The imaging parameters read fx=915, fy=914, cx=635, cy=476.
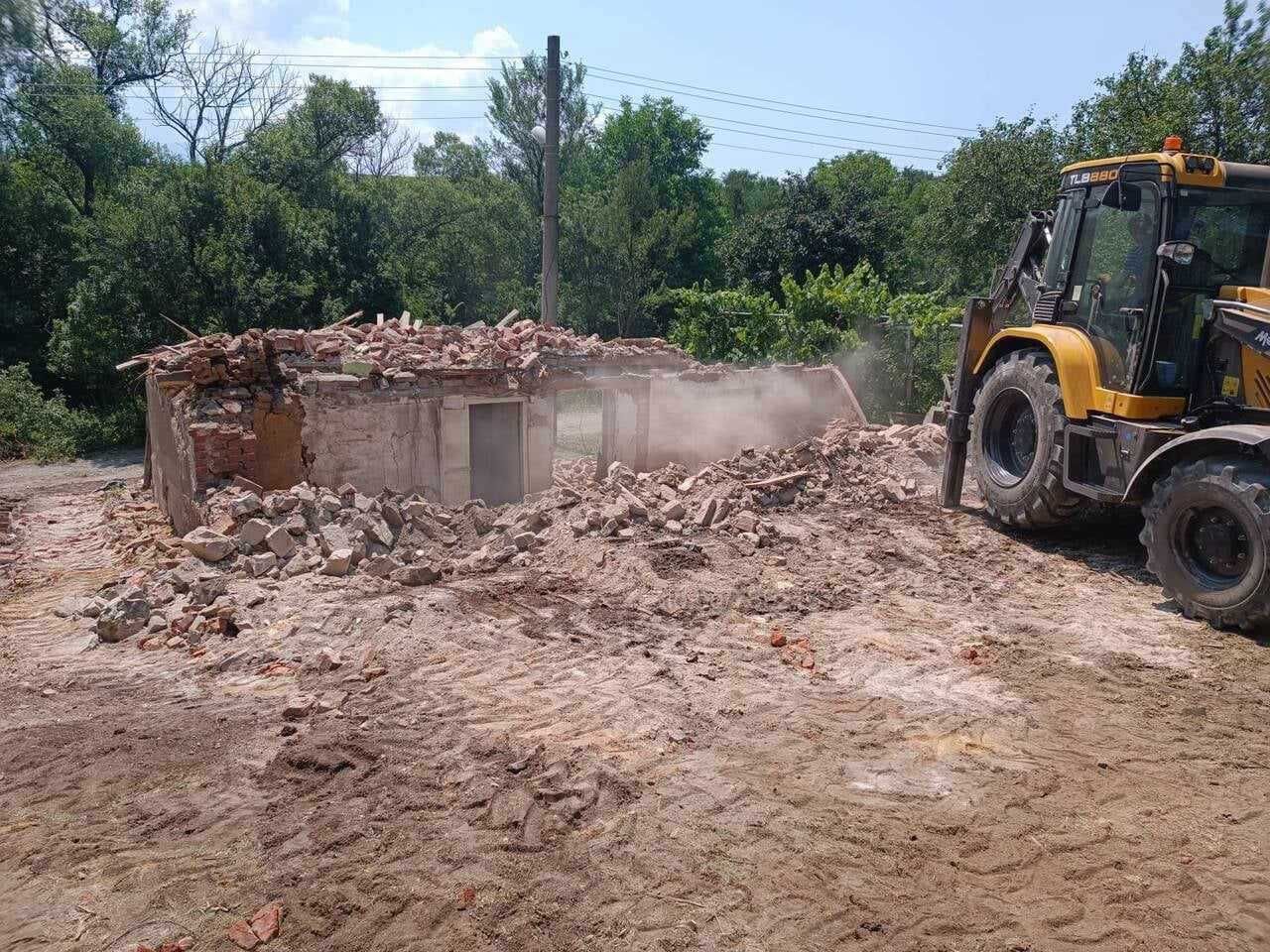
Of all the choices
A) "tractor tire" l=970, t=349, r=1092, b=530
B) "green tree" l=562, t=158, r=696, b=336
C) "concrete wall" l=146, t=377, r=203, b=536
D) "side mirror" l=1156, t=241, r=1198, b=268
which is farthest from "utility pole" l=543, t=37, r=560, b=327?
"green tree" l=562, t=158, r=696, b=336

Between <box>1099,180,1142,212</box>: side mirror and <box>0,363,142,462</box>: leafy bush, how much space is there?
19461mm

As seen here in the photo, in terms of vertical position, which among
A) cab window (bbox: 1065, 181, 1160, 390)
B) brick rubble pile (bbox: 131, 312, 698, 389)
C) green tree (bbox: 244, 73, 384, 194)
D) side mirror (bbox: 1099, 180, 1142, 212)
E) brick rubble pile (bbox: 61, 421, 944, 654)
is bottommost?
brick rubble pile (bbox: 61, 421, 944, 654)

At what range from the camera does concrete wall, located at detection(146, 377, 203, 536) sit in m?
10.3

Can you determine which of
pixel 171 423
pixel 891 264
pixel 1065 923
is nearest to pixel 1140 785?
pixel 1065 923

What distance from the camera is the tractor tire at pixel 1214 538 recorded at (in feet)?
22.3

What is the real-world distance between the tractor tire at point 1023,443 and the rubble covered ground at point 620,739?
0.55 m

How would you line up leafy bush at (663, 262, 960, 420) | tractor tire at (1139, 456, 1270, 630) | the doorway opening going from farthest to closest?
leafy bush at (663, 262, 960, 420) → the doorway opening → tractor tire at (1139, 456, 1270, 630)

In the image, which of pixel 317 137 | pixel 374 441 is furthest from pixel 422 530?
pixel 317 137

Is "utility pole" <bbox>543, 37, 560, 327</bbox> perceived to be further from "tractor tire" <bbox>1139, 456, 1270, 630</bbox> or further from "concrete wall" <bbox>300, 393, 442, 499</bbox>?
"tractor tire" <bbox>1139, 456, 1270, 630</bbox>

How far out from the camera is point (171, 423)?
1112cm

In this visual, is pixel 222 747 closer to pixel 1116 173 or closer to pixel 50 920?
pixel 50 920

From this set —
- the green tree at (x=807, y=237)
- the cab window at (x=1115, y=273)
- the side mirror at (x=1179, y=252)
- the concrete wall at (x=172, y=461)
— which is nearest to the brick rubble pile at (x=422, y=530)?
the concrete wall at (x=172, y=461)

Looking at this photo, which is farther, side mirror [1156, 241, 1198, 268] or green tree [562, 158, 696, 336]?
green tree [562, 158, 696, 336]

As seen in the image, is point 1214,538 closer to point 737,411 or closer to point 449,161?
point 737,411
